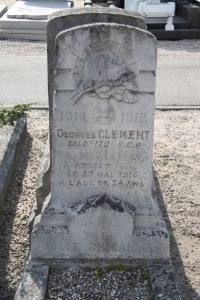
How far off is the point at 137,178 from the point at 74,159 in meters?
0.54

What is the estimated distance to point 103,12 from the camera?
485 cm

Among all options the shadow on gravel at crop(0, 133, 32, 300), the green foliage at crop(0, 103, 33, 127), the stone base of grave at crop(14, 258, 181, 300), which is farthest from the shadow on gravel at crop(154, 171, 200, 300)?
the green foliage at crop(0, 103, 33, 127)

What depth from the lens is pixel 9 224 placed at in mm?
5430

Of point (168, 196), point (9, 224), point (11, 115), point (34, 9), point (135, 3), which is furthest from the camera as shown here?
point (135, 3)

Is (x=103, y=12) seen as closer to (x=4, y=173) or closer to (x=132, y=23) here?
(x=132, y=23)

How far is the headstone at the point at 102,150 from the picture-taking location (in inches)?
159

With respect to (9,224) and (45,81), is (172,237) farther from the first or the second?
(45,81)

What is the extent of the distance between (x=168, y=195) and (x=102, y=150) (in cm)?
193

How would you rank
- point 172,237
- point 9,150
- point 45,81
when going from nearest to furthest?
point 172,237 → point 9,150 → point 45,81

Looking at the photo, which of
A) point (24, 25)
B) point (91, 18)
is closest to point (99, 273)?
point (91, 18)

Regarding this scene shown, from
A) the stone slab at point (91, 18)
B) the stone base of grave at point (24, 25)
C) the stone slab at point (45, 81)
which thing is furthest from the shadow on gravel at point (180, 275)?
the stone base of grave at point (24, 25)

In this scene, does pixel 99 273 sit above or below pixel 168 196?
above

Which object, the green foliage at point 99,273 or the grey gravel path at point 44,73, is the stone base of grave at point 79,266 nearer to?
the green foliage at point 99,273

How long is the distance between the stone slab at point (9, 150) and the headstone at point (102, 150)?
4.66 ft
